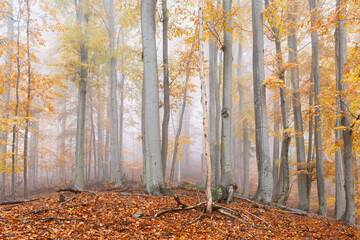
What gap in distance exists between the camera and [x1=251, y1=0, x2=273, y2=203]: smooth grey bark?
6.25 metres

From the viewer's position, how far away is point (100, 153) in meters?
17.8

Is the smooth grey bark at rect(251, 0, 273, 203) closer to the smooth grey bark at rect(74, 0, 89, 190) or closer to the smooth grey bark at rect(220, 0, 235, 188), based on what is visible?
the smooth grey bark at rect(220, 0, 235, 188)

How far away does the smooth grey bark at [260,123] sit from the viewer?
625cm

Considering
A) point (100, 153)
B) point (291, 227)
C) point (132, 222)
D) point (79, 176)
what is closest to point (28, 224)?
point (132, 222)

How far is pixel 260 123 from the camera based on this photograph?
6.50 meters

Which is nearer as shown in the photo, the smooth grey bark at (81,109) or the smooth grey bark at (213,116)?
the smooth grey bark at (81,109)

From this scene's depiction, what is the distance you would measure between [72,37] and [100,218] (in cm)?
850

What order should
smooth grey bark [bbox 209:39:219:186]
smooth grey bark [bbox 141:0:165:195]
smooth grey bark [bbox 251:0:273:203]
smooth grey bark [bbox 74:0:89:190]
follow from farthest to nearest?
1. smooth grey bark [bbox 209:39:219:186]
2. smooth grey bark [bbox 74:0:89:190]
3. smooth grey bark [bbox 251:0:273:203]
4. smooth grey bark [bbox 141:0:165:195]

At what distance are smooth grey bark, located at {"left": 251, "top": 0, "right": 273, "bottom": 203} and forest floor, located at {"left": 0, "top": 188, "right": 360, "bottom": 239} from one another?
1099mm

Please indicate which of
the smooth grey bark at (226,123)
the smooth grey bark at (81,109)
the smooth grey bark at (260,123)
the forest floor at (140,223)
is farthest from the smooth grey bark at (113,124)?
the smooth grey bark at (260,123)

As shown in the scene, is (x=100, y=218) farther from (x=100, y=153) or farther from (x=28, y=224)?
(x=100, y=153)

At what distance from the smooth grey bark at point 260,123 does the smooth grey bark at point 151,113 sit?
285 cm

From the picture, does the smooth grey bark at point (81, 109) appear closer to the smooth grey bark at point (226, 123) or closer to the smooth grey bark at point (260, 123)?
the smooth grey bark at point (226, 123)

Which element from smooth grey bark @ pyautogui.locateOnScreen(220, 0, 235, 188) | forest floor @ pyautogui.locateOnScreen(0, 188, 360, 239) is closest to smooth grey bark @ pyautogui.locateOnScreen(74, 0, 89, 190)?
forest floor @ pyautogui.locateOnScreen(0, 188, 360, 239)
